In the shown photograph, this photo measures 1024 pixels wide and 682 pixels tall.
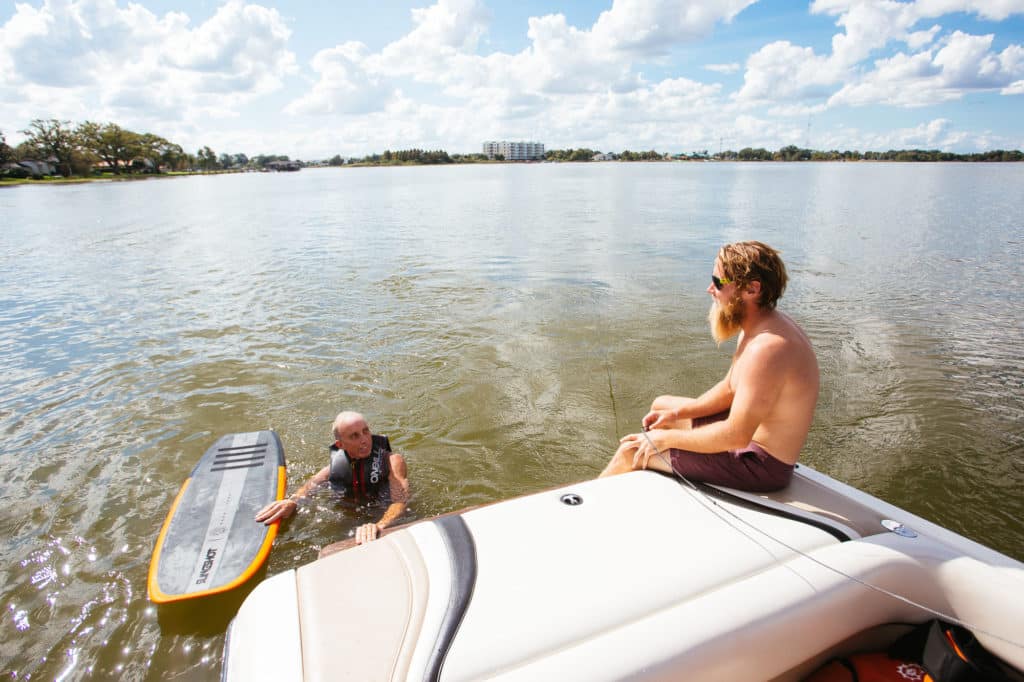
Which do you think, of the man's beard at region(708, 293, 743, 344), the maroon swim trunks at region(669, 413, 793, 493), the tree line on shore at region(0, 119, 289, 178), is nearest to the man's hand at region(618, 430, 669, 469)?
the maroon swim trunks at region(669, 413, 793, 493)

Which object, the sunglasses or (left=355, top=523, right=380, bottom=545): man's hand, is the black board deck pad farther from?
the sunglasses

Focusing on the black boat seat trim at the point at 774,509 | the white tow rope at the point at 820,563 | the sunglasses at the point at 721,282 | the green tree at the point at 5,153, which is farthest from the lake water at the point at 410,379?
the green tree at the point at 5,153

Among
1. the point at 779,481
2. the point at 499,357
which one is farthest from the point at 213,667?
the point at 499,357

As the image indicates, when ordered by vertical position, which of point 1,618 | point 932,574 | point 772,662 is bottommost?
point 1,618

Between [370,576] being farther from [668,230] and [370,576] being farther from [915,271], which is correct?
[668,230]

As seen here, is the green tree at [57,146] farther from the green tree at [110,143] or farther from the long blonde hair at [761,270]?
the long blonde hair at [761,270]

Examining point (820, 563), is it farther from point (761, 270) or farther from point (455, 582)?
point (455, 582)

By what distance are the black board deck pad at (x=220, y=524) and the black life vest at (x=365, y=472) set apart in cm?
66

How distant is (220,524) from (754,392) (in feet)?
14.5

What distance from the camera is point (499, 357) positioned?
31.2 ft

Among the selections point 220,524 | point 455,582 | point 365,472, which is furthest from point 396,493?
point 455,582

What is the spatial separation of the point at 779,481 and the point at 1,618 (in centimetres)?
574

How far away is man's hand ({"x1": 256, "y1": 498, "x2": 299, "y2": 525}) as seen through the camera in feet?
15.8

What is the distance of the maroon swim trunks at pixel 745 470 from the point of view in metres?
3.16
